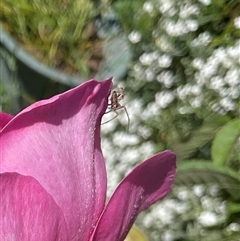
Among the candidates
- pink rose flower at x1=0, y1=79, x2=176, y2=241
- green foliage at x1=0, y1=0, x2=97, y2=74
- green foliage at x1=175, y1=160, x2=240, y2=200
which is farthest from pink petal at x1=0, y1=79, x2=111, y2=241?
green foliage at x1=0, y1=0, x2=97, y2=74

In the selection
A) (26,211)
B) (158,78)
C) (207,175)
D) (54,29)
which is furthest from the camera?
(54,29)

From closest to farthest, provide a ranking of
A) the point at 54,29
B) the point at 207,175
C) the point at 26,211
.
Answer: the point at 26,211, the point at 207,175, the point at 54,29

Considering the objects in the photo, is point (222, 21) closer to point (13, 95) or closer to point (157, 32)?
point (157, 32)

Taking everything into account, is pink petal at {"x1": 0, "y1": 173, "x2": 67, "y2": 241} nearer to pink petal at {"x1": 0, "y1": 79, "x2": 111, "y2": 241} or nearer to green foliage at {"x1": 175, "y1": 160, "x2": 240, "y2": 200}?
pink petal at {"x1": 0, "y1": 79, "x2": 111, "y2": 241}

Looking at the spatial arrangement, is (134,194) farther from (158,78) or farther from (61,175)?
(158,78)

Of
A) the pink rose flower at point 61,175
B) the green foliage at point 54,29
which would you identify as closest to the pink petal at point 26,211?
the pink rose flower at point 61,175

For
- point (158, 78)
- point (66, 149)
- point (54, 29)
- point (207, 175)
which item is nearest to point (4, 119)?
point (66, 149)

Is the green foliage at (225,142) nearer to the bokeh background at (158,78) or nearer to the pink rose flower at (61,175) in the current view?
the bokeh background at (158,78)
